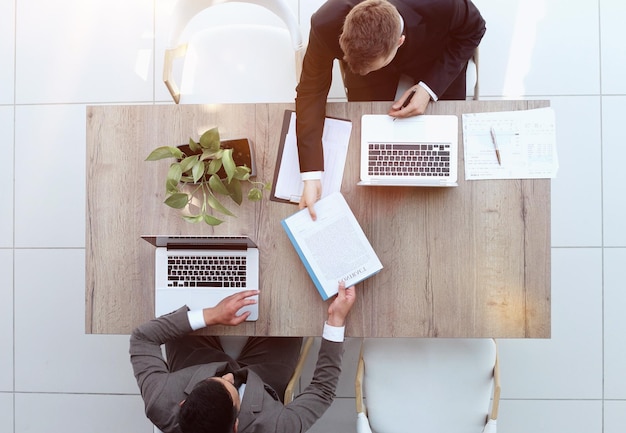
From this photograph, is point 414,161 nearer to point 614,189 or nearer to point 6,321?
point 614,189

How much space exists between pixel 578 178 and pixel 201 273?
1.80m

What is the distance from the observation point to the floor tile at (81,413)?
7.87ft

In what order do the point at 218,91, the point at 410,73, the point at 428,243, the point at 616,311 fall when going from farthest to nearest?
the point at 616,311
the point at 218,91
the point at 410,73
the point at 428,243

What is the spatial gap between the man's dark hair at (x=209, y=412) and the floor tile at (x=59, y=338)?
1.23m

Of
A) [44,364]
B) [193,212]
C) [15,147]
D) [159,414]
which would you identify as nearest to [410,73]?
[193,212]

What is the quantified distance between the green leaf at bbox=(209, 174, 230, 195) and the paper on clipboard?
0.17 meters

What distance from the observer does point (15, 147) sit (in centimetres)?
247

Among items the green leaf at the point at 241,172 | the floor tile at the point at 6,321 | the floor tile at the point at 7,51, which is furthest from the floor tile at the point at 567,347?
the floor tile at the point at 7,51

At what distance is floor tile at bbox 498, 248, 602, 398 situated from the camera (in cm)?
226

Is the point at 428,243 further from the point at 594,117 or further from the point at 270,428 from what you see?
the point at 594,117

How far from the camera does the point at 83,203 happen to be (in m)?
2.43

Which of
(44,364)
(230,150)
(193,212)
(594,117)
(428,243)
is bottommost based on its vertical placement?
(44,364)

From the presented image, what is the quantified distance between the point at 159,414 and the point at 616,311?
6.73 feet

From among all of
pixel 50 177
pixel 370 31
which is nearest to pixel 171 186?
pixel 370 31
